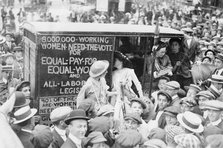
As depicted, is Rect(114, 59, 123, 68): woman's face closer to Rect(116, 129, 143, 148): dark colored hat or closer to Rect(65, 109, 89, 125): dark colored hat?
Rect(65, 109, 89, 125): dark colored hat

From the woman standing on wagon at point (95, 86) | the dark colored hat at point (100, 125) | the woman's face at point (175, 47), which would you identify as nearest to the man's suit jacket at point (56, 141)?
the dark colored hat at point (100, 125)

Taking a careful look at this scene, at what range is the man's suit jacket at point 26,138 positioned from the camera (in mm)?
4102

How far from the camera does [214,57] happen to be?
27.9 ft

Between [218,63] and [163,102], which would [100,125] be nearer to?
[163,102]

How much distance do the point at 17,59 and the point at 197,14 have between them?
14.0m

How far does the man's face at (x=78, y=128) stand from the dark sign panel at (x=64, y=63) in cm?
214

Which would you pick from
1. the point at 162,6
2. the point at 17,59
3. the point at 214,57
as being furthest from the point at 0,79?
the point at 162,6

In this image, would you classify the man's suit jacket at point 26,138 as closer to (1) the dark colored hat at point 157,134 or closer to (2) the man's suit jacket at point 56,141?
(2) the man's suit jacket at point 56,141

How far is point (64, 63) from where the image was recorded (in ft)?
20.4

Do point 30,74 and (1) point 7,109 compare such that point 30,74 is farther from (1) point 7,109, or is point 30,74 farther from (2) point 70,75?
(1) point 7,109

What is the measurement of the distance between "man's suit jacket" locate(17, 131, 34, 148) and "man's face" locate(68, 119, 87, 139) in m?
0.52

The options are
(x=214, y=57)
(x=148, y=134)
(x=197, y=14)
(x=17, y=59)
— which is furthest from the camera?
(x=197, y=14)

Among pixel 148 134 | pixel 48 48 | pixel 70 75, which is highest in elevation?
pixel 48 48

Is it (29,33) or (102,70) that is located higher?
(29,33)
